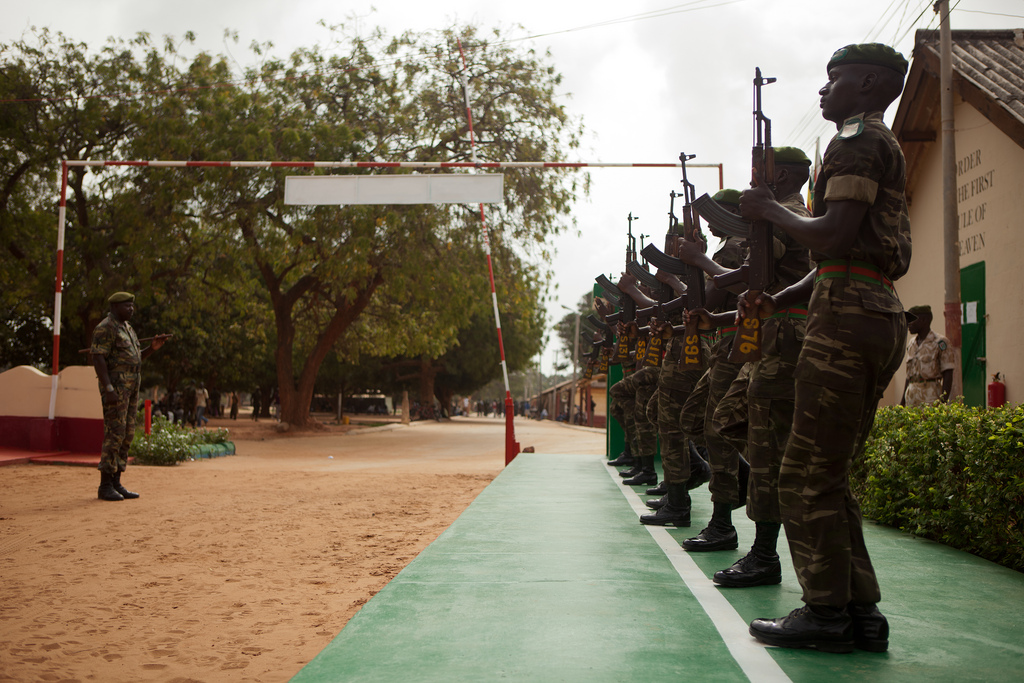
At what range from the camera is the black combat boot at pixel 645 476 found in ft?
25.2

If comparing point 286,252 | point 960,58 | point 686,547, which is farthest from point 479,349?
point 686,547

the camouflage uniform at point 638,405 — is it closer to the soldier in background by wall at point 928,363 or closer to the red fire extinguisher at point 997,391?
the soldier in background by wall at point 928,363

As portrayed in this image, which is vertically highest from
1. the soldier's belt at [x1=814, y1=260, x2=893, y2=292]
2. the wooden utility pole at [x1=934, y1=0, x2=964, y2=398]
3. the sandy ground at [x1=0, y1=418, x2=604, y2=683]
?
the wooden utility pole at [x1=934, y1=0, x2=964, y2=398]

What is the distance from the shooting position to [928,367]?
7.05 m

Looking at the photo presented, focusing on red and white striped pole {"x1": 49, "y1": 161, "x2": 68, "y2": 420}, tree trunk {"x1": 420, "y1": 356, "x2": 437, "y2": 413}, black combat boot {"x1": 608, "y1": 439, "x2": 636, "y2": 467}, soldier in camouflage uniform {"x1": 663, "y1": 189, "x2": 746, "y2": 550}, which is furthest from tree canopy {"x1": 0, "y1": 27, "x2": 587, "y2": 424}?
tree trunk {"x1": 420, "y1": 356, "x2": 437, "y2": 413}

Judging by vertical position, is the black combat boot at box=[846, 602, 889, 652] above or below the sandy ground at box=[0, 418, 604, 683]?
above

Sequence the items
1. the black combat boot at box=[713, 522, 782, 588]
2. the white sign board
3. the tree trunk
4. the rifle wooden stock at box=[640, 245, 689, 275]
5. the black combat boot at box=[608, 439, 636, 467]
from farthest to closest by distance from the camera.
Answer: the tree trunk, the white sign board, the black combat boot at box=[608, 439, 636, 467], the rifle wooden stock at box=[640, 245, 689, 275], the black combat boot at box=[713, 522, 782, 588]

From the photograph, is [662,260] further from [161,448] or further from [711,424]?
[161,448]

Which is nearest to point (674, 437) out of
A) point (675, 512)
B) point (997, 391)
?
point (675, 512)

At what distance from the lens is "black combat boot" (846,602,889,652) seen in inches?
107

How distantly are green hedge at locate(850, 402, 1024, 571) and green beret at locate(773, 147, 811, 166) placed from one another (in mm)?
1683

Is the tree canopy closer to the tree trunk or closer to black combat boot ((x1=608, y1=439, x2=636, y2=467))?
black combat boot ((x1=608, y1=439, x2=636, y2=467))

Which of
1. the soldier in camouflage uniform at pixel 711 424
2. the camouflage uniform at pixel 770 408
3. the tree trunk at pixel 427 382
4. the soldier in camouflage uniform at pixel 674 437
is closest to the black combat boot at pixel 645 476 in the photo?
the soldier in camouflage uniform at pixel 674 437

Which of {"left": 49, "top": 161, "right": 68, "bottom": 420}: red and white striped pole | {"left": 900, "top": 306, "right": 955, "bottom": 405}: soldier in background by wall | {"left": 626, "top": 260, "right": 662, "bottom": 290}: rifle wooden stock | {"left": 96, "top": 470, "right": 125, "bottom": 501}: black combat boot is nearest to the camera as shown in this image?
{"left": 626, "top": 260, "right": 662, "bottom": 290}: rifle wooden stock
